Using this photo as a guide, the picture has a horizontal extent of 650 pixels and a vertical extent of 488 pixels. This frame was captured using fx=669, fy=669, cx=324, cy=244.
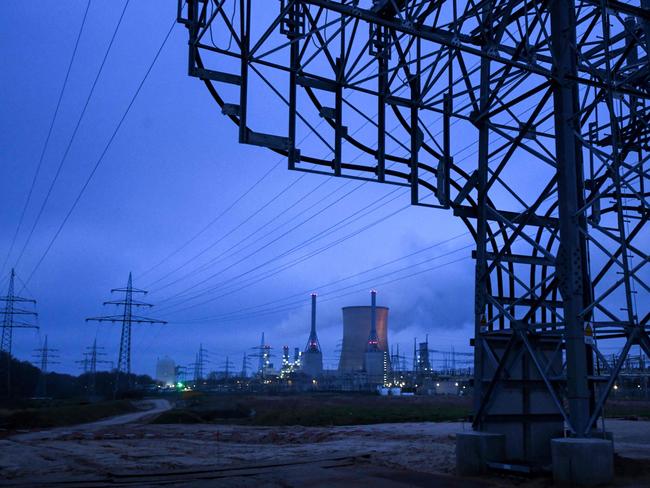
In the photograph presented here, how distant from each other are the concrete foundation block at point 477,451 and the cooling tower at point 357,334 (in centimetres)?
7989

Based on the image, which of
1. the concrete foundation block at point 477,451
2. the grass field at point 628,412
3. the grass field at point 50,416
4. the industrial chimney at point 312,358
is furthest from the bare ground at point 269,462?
the industrial chimney at point 312,358

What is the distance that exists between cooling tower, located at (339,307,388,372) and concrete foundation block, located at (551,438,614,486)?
81.7 meters

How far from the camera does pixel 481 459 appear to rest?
1152cm

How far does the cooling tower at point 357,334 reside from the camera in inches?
3627

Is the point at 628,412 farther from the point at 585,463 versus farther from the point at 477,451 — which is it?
the point at 585,463

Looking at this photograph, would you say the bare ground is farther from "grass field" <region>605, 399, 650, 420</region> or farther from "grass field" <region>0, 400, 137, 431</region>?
"grass field" <region>0, 400, 137, 431</region>

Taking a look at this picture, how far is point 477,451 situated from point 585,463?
2.17 meters

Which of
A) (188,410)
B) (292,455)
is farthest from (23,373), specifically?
(292,455)

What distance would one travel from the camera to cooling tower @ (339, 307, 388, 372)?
9212 cm

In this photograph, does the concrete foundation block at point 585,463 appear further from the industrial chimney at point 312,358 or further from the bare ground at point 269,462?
the industrial chimney at point 312,358

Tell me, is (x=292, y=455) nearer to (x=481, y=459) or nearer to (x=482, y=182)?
(x=481, y=459)

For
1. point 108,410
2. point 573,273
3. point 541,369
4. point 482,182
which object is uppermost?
point 482,182

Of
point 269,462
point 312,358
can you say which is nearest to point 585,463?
point 269,462

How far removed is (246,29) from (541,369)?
797 cm
